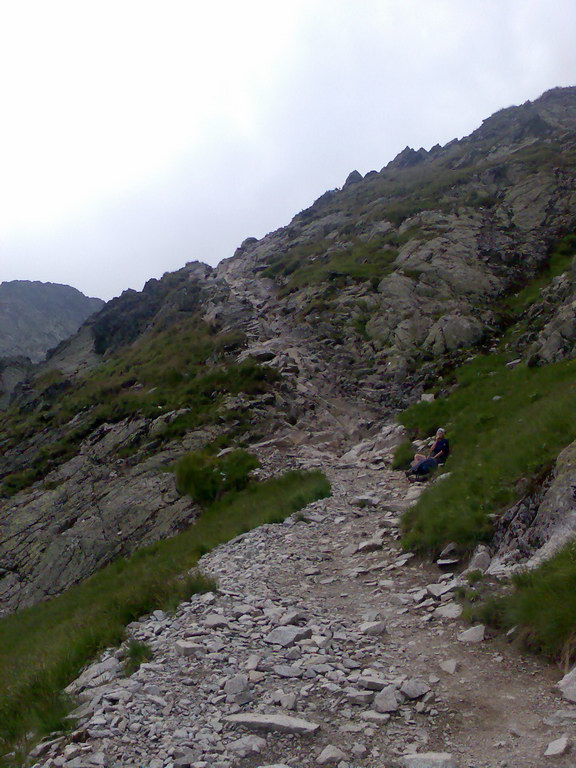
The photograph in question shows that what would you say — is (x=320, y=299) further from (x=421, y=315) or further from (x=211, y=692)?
(x=211, y=692)

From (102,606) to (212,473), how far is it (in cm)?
1148

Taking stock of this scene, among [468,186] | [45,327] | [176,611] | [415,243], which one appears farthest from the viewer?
[45,327]

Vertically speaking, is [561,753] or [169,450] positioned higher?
[169,450]

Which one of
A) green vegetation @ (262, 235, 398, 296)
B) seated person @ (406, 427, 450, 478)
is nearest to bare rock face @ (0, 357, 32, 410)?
green vegetation @ (262, 235, 398, 296)

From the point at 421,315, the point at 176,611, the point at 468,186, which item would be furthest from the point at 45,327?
the point at 176,611

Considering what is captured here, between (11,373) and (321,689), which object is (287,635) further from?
(11,373)

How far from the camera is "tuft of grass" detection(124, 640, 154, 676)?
8078 millimetres

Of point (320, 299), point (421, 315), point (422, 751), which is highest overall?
point (320, 299)

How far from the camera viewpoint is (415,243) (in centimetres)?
4562

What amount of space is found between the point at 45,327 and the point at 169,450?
618 feet

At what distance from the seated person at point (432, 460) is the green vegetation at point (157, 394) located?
13222 mm

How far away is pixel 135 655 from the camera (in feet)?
27.4

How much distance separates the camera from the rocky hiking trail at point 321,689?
576cm

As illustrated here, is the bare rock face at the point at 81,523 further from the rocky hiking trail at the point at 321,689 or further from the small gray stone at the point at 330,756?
the small gray stone at the point at 330,756
